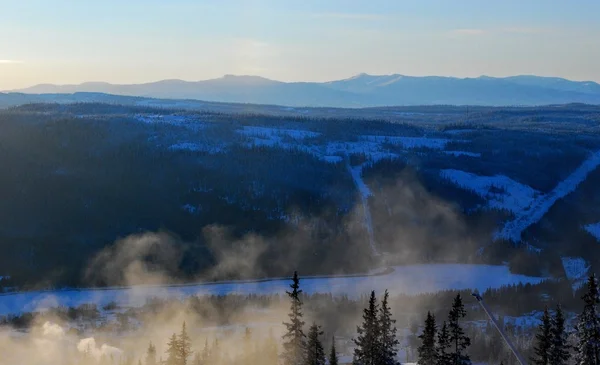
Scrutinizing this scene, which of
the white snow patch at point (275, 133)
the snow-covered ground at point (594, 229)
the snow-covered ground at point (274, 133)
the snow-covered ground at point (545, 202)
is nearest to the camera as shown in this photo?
the snow-covered ground at point (545, 202)

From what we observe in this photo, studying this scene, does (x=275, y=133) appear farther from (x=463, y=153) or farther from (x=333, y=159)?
(x=463, y=153)

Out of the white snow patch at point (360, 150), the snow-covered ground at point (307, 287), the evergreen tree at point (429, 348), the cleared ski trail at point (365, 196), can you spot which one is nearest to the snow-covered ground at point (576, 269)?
the snow-covered ground at point (307, 287)

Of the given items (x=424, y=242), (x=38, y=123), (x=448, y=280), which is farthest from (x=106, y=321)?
(x=38, y=123)

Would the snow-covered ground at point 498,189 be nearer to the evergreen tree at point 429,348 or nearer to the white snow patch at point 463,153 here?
the white snow patch at point 463,153

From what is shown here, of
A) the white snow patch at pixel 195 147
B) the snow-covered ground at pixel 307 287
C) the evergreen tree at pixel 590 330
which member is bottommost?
the snow-covered ground at pixel 307 287

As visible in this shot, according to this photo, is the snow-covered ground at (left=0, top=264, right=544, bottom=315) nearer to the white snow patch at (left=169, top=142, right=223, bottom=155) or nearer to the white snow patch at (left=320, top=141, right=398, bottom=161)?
the white snow patch at (left=169, top=142, right=223, bottom=155)

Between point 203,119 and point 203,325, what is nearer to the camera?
point 203,325

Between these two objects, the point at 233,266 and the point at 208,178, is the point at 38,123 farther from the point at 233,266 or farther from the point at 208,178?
the point at 233,266
